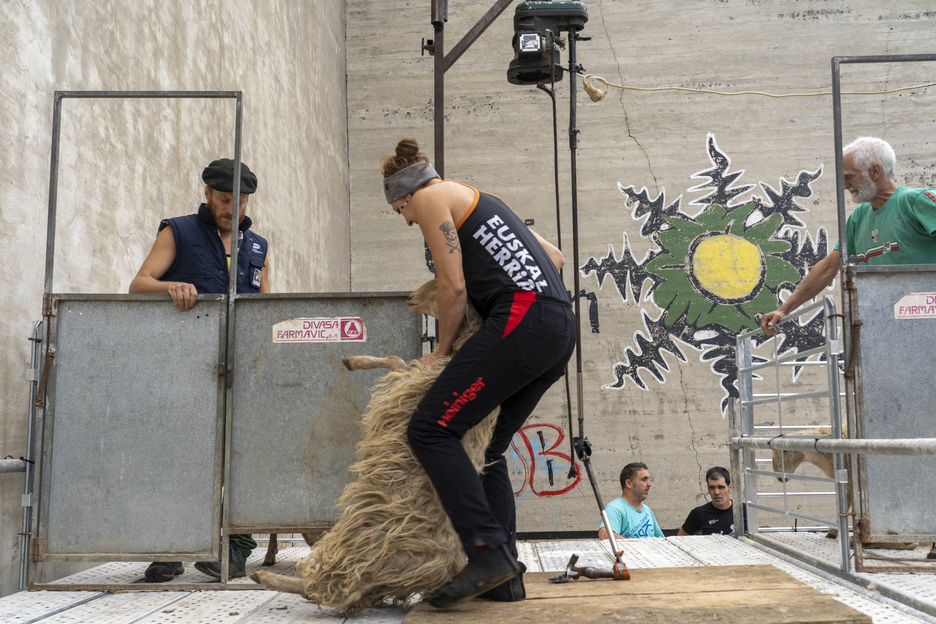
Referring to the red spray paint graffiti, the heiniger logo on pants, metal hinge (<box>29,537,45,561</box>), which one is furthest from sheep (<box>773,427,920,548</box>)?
the red spray paint graffiti

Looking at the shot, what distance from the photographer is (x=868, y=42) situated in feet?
23.9

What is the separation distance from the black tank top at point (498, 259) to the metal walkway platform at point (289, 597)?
94 centimetres

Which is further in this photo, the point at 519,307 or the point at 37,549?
the point at 37,549

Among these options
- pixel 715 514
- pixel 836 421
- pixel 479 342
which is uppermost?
pixel 479 342

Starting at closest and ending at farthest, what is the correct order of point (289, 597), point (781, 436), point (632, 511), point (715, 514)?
point (289, 597)
point (781, 436)
point (632, 511)
point (715, 514)

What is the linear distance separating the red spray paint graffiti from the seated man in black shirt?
6.00ft

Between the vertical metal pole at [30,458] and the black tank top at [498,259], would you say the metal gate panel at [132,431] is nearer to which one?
the vertical metal pole at [30,458]

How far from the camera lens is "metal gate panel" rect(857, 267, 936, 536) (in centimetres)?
263

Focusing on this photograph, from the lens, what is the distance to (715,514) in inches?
200

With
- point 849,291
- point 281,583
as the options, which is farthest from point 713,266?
point 281,583

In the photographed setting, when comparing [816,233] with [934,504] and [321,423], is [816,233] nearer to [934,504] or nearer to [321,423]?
[934,504]

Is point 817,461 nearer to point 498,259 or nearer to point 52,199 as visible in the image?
point 498,259

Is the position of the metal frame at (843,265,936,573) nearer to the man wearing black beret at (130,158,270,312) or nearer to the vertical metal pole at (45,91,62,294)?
the man wearing black beret at (130,158,270,312)

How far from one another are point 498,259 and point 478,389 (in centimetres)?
37
